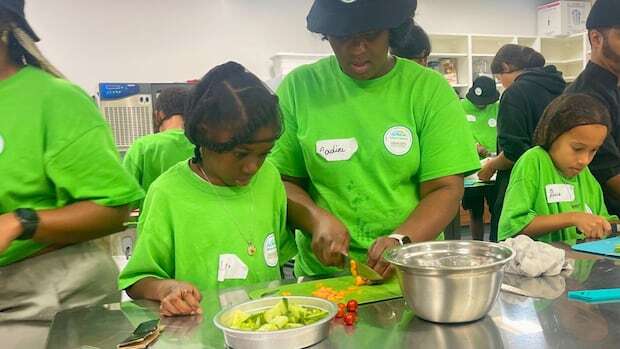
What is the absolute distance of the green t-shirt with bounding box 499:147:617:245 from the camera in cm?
171

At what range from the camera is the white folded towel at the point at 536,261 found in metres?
1.14

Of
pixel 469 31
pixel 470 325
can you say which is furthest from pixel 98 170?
pixel 469 31

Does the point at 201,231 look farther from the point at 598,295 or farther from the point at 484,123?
the point at 484,123

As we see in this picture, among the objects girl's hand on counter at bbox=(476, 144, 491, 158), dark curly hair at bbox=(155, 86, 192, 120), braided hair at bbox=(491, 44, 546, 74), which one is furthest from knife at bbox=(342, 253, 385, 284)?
girl's hand on counter at bbox=(476, 144, 491, 158)

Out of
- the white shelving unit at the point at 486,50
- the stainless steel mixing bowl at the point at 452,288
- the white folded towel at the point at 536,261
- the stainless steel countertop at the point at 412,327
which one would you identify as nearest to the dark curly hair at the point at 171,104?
the stainless steel countertop at the point at 412,327

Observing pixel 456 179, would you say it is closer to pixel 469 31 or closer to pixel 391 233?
pixel 391 233

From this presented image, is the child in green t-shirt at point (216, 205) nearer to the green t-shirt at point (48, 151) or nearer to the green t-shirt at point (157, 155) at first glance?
the green t-shirt at point (48, 151)

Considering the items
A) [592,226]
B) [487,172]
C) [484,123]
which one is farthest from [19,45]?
[484,123]

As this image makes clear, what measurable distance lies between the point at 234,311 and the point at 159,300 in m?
0.24

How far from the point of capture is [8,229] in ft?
3.22

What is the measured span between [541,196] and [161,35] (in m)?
4.31

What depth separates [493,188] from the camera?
314 centimetres

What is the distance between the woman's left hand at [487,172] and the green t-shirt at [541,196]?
3.35ft

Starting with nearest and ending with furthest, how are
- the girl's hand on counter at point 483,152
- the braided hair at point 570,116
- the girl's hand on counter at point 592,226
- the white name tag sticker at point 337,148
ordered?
the white name tag sticker at point 337,148 < the girl's hand on counter at point 592,226 < the braided hair at point 570,116 < the girl's hand on counter at point 483,152
